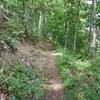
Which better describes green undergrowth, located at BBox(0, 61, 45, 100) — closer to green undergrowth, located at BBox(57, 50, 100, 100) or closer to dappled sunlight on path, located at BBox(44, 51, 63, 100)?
dappled sunlight on path, located at BBox(44, 51, 63, 100)

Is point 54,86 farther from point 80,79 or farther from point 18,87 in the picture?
point 18,87

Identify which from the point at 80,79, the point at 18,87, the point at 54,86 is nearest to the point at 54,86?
the point at 54,86

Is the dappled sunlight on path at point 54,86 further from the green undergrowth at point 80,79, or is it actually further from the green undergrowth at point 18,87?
the green undergrowth at point 18,87

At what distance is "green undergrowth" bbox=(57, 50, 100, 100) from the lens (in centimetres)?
1154

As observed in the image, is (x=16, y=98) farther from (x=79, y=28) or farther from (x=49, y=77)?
(x=79, y=28)

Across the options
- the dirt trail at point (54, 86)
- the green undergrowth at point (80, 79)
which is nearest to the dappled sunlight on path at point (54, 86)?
the dirt trail at point (54, 86)

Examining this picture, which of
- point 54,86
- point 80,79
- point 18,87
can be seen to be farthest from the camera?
point 80,79

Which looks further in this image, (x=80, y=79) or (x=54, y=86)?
(x=80, y=79)

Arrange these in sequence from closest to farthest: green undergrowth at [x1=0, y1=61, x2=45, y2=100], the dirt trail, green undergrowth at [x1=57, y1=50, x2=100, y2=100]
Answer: green undergrowth at [x1=0, y1=61, x2=45, y2=100]
the dirt trail
green undergrowth at [x1=57, y1=50, x2=100, y2=100]

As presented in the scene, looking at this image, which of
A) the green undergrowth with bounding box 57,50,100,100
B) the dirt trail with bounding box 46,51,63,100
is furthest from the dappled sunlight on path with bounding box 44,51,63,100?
the green undergrowth with bounding box 57,50,100,100

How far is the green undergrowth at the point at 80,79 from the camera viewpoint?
11.5 m

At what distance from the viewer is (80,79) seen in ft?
46.3

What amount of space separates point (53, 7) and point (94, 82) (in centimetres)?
2280

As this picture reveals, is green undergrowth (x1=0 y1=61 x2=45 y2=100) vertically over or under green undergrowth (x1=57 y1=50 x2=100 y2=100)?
over
